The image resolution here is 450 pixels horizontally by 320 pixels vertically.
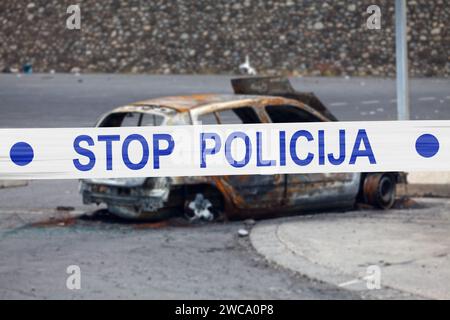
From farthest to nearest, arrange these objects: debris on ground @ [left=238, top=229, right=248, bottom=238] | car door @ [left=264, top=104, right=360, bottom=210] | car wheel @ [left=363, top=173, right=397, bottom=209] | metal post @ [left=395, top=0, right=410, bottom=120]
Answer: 1. metal post @ [left=395, top=0, right=410, bottom=120]
2. car wheel @ [left=363, top=173, right=397, bottom=209]
3. car door @ [left=264, top=104, right=360, bottom=210]
4. debris on ground @ [left=238, top=229, right=248, bottom=238]

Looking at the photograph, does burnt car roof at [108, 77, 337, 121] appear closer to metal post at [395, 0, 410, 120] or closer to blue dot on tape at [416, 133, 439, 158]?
metal post at [395, 0, 410, 120]

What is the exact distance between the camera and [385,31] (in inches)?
1427

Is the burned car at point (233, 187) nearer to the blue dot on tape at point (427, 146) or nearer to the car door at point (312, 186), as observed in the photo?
the car door at point (312, 186)

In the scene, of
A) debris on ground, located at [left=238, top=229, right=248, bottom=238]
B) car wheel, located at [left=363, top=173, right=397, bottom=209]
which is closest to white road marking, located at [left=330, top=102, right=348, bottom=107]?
car wheel, located at [left=363, top=173, right=397, bottom=209]

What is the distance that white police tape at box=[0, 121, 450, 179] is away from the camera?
9977 mm

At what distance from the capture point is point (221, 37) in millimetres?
36938

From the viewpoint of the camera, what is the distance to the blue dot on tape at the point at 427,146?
10461 millimetres

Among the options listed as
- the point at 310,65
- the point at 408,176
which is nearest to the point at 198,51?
the point at 310,65

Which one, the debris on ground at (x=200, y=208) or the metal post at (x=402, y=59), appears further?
the metal post at (x=402, y=59)

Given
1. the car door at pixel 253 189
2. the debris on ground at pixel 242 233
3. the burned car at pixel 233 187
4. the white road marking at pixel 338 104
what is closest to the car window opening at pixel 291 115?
the burned car at pixel 233 187

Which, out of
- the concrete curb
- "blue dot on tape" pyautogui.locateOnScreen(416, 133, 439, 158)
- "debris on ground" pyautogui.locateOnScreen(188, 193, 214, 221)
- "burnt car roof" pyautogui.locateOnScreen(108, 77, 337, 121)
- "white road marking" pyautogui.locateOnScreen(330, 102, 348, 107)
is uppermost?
"burnt car roof" pyautogui.locateOnScreen(108, 77, 337, 121)

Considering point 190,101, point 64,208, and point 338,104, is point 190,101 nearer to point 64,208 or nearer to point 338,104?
point 64,208

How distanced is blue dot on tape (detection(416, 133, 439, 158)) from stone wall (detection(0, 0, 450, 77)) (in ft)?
82.0

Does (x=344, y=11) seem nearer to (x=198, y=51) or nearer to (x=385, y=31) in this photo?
(x=385, y=31)
